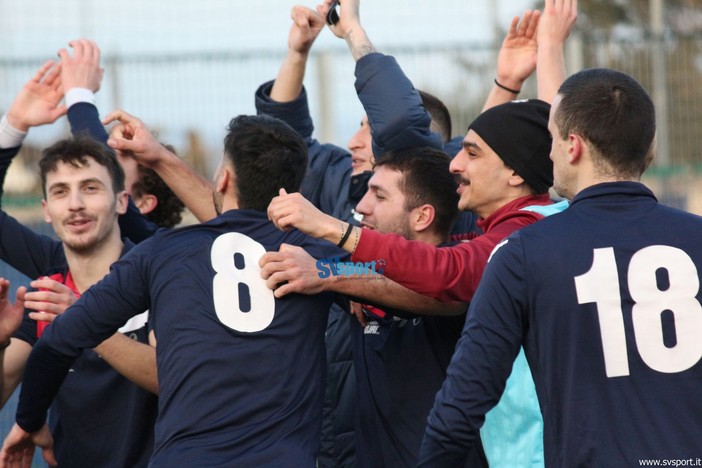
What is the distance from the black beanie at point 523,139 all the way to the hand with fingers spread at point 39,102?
2595mm

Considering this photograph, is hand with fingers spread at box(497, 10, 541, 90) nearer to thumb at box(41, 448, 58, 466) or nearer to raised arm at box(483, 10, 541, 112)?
raised arm at box(483, 10, 541, 112)

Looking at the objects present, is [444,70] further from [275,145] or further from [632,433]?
[632,433]

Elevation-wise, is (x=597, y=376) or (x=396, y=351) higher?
(x=597, y=376)

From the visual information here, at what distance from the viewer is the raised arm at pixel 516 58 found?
17.6ft

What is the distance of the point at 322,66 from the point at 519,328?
28.0 feet

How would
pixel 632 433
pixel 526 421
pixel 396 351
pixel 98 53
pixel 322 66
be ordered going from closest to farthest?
pixel 632 433, pixel 526 421, pixel 396 351, pixel 98 53, pixel 322 66

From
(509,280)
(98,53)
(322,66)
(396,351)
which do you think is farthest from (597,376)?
(322,66)

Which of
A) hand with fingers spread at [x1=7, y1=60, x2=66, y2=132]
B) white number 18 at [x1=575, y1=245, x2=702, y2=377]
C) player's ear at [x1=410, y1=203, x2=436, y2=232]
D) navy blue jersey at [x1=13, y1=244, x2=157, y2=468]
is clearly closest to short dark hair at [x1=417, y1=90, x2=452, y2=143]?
player's ear at [x1=410, y1=203, x2=436, y2=232]

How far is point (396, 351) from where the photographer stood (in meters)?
4.38

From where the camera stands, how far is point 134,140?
16.2 feet

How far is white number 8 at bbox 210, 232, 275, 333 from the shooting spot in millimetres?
3848

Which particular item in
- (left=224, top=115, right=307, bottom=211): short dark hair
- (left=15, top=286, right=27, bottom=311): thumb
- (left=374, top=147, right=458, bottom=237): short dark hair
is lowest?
(left=15, top=286, right=27, bottom=311): thumb

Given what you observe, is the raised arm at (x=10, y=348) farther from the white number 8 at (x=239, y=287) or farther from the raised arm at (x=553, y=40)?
the raised arm at (x=553, y=40)

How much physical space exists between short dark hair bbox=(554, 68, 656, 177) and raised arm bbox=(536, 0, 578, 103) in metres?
1.36
